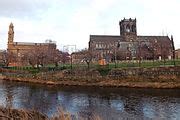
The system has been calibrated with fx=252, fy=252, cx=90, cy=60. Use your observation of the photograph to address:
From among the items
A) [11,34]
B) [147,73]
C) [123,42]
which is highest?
[11,34]

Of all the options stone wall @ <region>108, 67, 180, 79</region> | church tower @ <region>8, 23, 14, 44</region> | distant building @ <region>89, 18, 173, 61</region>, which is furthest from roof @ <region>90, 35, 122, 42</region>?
stone wall @ <region>108, 67, 180, 79</region>

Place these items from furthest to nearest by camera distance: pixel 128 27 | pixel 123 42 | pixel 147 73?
1. pixel 128 27
2. pixel 123 42
3. pixel 147 73

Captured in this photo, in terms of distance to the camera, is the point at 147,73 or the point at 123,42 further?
the point at 123,42

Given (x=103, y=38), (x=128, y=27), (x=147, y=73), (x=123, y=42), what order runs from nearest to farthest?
(x=147, y=73) → (x=123, y=42) → (x=103, y=38) → (x=128, y=27)

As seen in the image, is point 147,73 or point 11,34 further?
point 11,34

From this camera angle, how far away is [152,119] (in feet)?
76.5

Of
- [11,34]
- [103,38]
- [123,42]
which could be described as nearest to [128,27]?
[103,38]

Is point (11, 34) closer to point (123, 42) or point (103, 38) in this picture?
point (103, 38)

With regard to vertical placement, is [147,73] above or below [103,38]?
below

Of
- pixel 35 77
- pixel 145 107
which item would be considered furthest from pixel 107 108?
pixel 35 77

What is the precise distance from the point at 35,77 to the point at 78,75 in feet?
45.6

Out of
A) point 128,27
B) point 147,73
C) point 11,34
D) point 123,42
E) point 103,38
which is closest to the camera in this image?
point 147,73

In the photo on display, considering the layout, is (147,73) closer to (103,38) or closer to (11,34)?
(103,38)

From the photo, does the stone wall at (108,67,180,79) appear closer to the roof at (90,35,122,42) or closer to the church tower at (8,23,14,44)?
the roof at (90,35,122,42)
